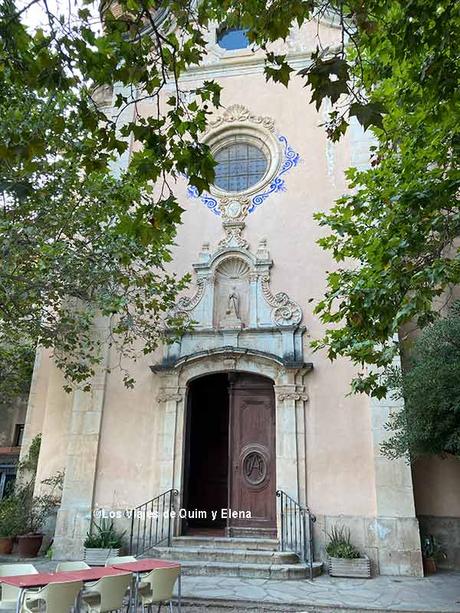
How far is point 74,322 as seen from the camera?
8781mm

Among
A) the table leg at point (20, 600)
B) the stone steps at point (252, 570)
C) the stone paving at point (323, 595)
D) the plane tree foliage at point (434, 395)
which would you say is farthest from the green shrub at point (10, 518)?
the plane tree foliage at point (434, 395)

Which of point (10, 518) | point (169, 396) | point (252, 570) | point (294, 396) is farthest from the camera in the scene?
point (169, 396)

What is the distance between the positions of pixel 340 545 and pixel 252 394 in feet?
10.2

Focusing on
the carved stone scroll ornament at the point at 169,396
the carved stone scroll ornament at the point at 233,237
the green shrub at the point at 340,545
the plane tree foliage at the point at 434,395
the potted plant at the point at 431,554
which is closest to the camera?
the plane tree foliage at the point at 434,395

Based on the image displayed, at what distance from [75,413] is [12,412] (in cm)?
722

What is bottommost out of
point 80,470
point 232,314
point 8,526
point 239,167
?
point 8,526

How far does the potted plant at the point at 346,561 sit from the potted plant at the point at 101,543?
3543 mm

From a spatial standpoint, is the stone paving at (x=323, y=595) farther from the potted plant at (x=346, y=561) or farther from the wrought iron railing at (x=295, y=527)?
the wrought iron railing at (x=295, y=527)

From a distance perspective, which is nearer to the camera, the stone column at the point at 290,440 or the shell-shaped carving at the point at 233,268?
the stone column at the point at 290,440

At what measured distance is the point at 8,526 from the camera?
32.1ft

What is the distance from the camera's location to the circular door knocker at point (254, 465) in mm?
9641

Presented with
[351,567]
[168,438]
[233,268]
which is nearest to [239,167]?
[233,268]

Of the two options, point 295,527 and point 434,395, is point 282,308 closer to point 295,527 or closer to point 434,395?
point 434,395

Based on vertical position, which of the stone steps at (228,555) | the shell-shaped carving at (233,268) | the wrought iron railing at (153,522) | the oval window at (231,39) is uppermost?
the oval window at (231,39)
